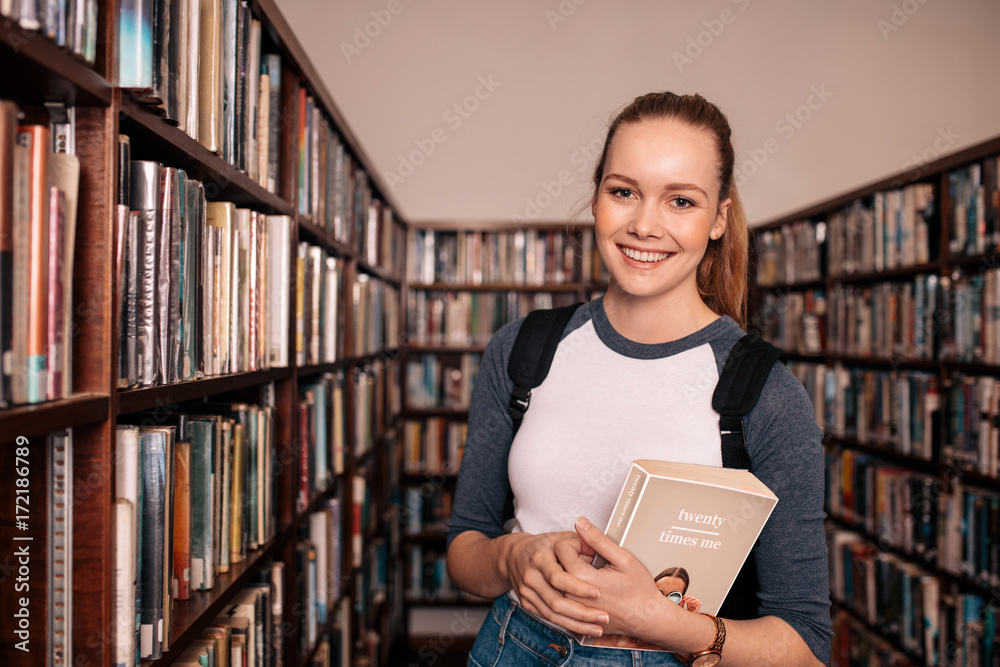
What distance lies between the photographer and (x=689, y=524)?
0.80 meters

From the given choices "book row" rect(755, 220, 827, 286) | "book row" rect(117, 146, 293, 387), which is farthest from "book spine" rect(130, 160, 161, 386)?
"book row" rect(755, 220, 827, 286)

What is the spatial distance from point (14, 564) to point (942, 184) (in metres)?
2.76

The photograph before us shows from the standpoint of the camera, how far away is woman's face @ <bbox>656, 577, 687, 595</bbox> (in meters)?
0.83

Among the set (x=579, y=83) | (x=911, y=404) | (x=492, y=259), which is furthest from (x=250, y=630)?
(x=579, y=83)

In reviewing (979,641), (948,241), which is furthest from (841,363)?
(979,641)

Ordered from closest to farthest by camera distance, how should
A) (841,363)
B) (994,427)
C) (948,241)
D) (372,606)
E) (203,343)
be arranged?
(203,343), (994,427), (948,241), (372,606), (841,363)

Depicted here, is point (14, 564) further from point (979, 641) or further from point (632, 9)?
point (632, 9)

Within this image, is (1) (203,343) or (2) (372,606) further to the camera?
(2) (372,606)

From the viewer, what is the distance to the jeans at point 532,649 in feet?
2.95

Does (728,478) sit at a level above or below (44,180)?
below

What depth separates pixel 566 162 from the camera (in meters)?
3.88

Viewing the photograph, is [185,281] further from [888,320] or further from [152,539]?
[888,320]

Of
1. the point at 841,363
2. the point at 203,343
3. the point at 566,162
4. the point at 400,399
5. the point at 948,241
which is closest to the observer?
the point at 203,343

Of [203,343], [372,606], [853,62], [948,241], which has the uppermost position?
[853,62]
